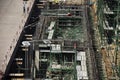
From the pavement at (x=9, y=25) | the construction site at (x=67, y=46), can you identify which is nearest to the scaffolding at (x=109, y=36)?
the construction site at (x=67, y=46)

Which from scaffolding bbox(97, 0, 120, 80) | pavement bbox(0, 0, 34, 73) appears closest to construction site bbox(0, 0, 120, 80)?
scaffolding bbox(97, 0, 120, 80)

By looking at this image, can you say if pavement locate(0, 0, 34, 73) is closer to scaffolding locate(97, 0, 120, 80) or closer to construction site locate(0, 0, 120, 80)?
construction site locate(0, 0, 120, 80)

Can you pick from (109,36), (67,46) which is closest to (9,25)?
(67,46)

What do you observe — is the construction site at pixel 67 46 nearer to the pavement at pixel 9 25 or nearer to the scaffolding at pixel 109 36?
the scaffolding at pixel 109 36

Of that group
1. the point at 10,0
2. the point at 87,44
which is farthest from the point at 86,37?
the point at 10,0

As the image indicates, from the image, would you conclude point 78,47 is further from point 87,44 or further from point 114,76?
point 114,76

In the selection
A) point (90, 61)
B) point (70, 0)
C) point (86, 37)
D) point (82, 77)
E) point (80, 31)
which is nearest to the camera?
point (82, 77)
